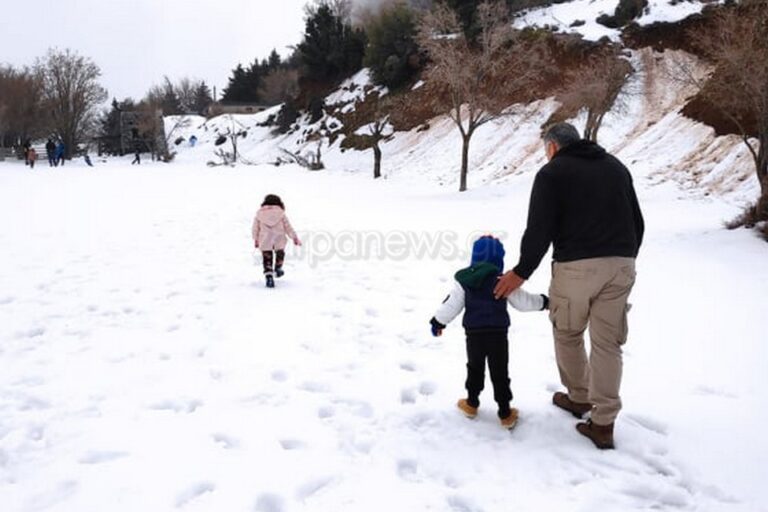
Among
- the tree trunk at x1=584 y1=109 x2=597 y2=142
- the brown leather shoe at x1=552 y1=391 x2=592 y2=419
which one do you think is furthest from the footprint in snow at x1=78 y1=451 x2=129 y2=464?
the tree trunk at x1=584 y1=109 x2=597 y2=142

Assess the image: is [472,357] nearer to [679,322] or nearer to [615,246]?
[615,246]

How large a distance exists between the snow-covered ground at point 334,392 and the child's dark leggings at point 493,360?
245 mm

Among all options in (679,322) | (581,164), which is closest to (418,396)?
(581,164)

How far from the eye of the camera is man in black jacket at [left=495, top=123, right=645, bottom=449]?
3096mm

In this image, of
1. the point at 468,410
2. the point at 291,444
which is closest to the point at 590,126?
the point at 468,410

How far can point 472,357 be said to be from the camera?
A: 3602 millimetres

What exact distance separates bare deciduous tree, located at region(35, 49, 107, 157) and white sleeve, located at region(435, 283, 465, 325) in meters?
51.6

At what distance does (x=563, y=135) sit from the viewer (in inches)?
126

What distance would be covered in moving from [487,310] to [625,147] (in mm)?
19984

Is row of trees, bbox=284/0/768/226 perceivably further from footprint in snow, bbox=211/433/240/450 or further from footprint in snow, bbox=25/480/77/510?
footprint in snow, bbox=25/480/77/510

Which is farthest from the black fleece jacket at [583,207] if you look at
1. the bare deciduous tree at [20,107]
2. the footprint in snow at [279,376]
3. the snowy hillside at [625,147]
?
the bare deciduous tree at [20,107]

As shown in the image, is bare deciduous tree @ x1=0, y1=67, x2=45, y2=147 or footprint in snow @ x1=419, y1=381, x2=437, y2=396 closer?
footprint in snow @ x1=419, y1=381, x2=437, y2=396

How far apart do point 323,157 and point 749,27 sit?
1237 inches

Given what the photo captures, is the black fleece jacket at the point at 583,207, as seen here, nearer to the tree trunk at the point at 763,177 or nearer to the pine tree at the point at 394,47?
the tree trunk at the point at 763,177
